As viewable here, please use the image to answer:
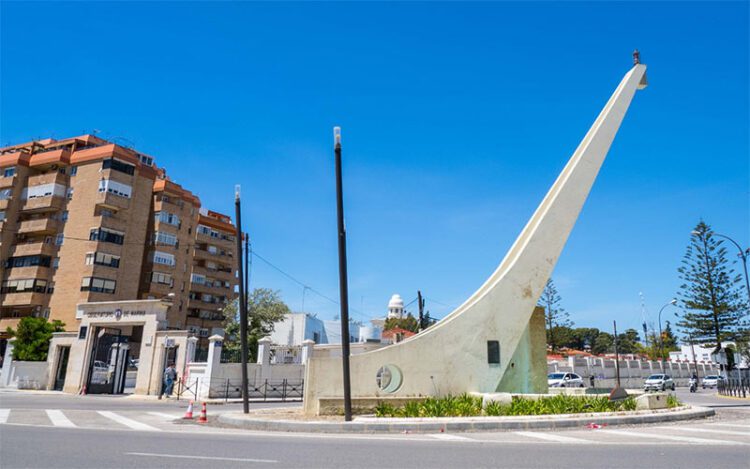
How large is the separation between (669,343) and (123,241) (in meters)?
112

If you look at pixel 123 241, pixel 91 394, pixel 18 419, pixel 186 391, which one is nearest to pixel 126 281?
pixel 123 241

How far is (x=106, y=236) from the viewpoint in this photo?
50.8 metres

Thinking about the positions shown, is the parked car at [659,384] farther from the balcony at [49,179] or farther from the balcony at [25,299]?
the balcony at [49,179]

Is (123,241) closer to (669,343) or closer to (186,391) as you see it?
(186,391)

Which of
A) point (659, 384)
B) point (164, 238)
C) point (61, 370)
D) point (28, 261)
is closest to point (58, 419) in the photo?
point (61, 370)

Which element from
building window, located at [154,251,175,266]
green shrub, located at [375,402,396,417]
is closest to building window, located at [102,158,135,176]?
building window, located at [154,251,175,266]

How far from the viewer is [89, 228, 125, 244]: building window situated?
5020 centimetres

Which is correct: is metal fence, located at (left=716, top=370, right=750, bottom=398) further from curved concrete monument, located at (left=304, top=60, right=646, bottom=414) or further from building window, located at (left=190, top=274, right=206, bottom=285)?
building window, located at (left=190, top=274, right=206, bottom=285)

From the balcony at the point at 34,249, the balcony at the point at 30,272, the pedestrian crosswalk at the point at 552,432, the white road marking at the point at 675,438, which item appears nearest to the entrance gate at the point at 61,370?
the pedestrian crosswalk at the point at 552,432

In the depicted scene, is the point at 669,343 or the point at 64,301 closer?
the point at 64,301

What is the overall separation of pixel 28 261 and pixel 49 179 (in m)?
8.55

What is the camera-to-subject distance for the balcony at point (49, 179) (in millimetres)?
52812

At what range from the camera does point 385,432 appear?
37.7ft

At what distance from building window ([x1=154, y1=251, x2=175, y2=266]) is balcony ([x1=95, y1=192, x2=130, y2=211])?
21.3 ft
